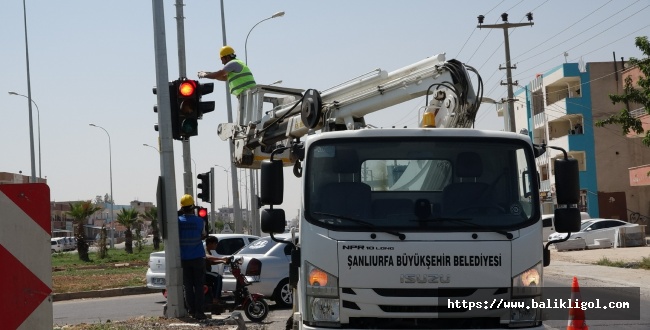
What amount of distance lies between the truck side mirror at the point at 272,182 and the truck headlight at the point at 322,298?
2.37 ft

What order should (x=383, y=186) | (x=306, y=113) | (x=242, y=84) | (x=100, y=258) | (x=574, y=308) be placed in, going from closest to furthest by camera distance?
(x=383, y=186) → (x=574, y=308) → (x=306, y=113) → (x=242, y=84) → (x=100, y=258)

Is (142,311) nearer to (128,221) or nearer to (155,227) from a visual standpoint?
(128,221)

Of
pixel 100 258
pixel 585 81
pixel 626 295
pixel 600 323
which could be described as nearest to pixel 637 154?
pixel 585 81

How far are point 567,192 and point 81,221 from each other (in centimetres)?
5030

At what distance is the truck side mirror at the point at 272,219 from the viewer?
777 cm

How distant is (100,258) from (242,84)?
1724 inches

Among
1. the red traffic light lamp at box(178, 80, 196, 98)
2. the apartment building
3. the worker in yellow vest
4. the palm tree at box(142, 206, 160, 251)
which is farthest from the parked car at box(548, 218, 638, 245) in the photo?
the palm tree at box(142, 206, 160, 251)

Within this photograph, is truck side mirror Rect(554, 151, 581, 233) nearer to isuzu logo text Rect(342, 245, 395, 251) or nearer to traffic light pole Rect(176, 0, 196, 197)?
isuzu logo text Rect(342, 245, 395, 251)

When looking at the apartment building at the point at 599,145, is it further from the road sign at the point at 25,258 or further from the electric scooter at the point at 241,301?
the road sign at the point at 25,258

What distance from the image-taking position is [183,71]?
2105cm

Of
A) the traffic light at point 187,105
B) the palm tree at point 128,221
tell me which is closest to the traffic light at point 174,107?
the traffic light at point 187,105

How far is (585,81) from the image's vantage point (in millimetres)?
62688

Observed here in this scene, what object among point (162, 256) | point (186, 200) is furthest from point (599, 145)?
point (186, 200)

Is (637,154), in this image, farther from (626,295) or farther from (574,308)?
(574,308)
